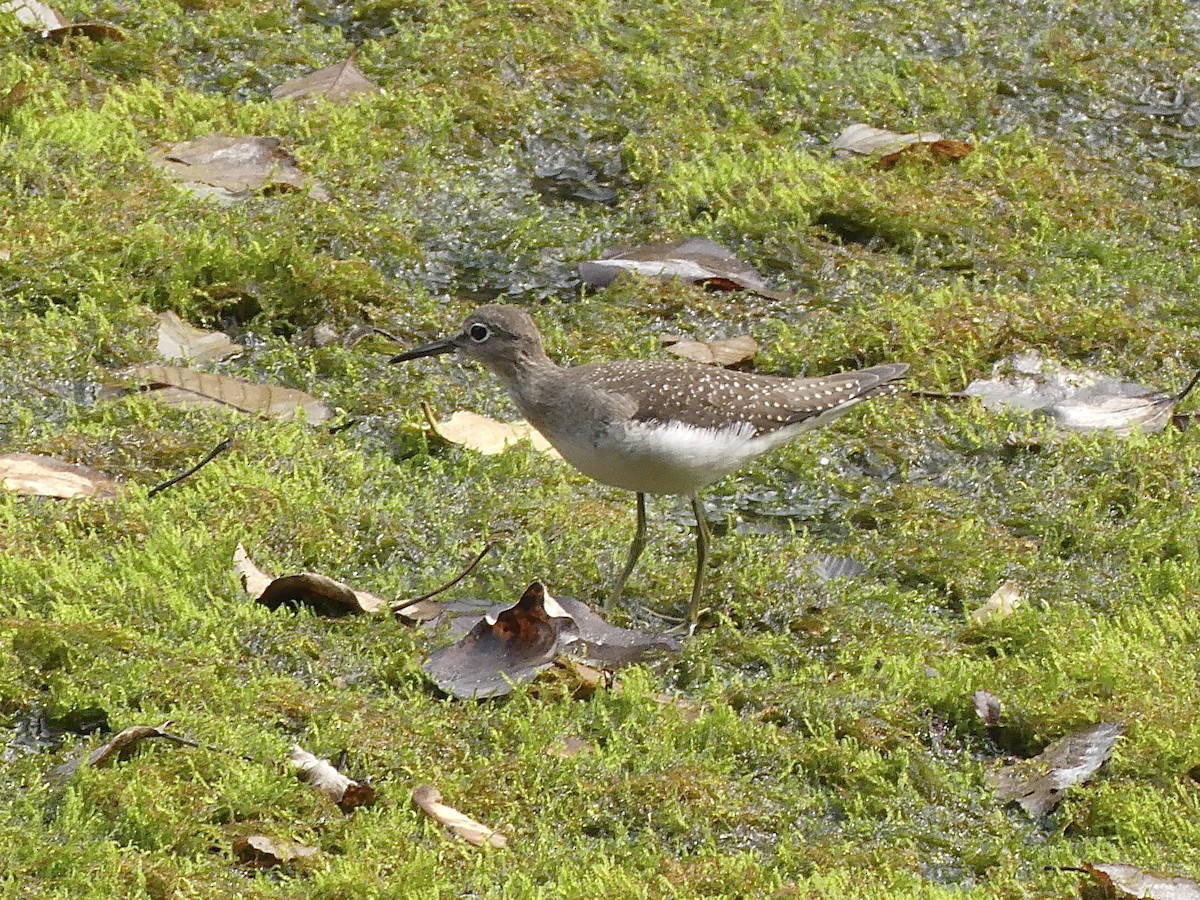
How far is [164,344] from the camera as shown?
716cm

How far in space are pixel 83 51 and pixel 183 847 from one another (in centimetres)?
552

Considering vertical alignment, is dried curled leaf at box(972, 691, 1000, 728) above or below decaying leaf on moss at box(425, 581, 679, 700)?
below

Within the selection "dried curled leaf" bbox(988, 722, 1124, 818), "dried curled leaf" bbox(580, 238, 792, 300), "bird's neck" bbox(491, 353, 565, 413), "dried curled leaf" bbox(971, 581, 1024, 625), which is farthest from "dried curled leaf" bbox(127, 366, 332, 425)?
"dried curled leaf" bbox(988, 722, 1124, 818)

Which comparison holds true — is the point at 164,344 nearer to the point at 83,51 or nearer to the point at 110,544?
the point at 110,544

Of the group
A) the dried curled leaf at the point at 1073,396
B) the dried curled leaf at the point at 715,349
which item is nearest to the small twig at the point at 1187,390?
the dried curled leaf at the point at 1073,396

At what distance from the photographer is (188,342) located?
7223 mm

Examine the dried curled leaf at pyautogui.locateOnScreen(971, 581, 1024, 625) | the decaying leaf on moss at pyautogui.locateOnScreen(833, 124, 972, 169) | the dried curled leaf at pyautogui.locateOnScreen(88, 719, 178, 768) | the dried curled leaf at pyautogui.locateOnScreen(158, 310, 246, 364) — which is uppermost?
the dried curled leaf at pyautogui.locateOnScreen(88, 719, 178, 768)

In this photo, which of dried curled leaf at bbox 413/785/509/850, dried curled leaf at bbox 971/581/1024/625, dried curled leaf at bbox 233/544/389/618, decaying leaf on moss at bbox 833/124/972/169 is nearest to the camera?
dried curled leaf at bbox 413/785/509/850

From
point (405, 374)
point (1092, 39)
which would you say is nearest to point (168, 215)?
point (405, 374)

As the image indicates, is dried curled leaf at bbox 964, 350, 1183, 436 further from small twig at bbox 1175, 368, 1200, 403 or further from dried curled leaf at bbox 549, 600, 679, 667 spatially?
dried curled leaf at bbox 549, 600, 679, 667

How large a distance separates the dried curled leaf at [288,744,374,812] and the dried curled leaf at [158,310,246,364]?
8.63ft

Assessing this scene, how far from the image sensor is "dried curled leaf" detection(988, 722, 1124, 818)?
517 cm

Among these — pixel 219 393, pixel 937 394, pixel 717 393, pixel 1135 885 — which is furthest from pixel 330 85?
pixel 1135 885

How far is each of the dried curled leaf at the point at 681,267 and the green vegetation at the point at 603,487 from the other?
109mm
